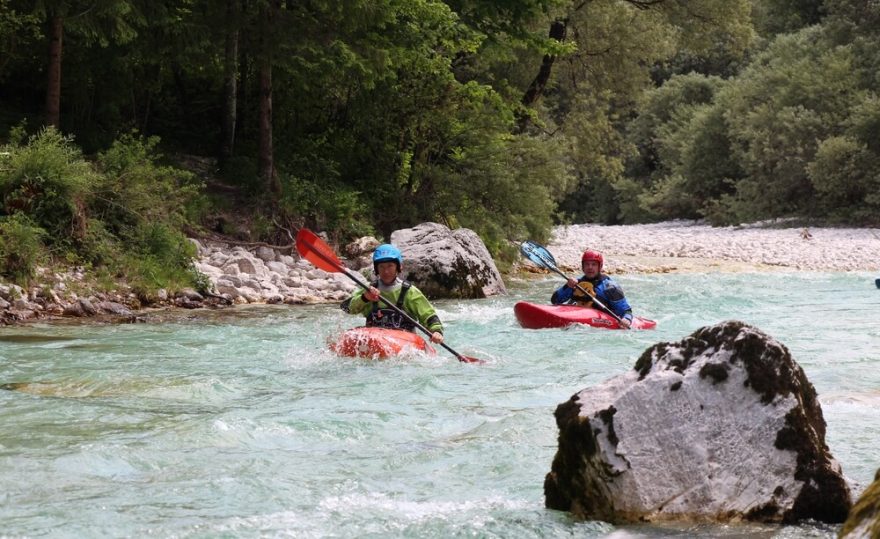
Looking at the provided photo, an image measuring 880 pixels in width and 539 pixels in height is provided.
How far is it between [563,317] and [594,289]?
0.88m

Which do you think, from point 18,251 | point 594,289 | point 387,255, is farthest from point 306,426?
point 18,251

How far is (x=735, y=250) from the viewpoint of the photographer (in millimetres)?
23266

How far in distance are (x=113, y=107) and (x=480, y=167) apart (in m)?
5.75

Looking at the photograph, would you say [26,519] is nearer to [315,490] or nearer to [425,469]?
[315,490]

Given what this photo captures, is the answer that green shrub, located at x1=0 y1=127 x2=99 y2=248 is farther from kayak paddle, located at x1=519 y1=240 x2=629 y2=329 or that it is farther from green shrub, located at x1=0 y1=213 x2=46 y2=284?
kayak paddle, located at x1=519 y1=240 x2=629 y2=329

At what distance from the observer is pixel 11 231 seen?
36.7ft

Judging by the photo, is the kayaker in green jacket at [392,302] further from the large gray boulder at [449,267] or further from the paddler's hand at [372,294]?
the large gray boulder at [449,267]

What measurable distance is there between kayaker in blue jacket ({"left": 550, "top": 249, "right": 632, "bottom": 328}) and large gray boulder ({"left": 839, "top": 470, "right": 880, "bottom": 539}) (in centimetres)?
782

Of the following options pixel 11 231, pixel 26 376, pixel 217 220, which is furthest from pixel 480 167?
pixel 26 376

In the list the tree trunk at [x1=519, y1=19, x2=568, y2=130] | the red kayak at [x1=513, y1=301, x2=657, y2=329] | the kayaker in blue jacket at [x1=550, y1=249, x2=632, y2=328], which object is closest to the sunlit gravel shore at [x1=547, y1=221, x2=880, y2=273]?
the tree trunk at [x1=519, y1=19, x2=568, y2=130]

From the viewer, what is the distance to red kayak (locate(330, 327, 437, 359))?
8.36 metres

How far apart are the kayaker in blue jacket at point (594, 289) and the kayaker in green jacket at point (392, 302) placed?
269 cm

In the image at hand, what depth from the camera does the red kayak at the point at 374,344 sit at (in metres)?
8.36

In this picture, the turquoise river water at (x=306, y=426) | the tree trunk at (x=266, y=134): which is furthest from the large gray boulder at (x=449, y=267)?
the turquoise river water at (x=306, y=426)
